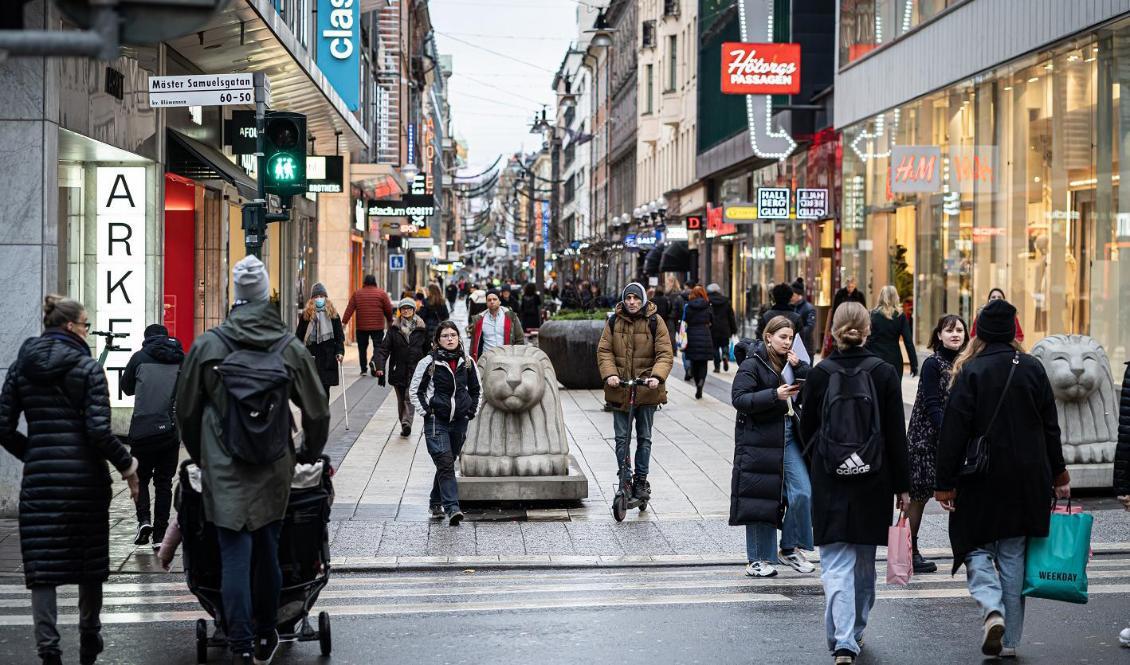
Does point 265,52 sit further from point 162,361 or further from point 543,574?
point 543,574

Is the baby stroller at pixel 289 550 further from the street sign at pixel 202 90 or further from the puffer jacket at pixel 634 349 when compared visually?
the street sign at pixel 202 90

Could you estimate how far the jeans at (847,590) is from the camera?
7152 millimetres

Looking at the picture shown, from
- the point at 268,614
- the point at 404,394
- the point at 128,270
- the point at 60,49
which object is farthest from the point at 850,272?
the point at 60,49

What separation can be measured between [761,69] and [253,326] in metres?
29.2

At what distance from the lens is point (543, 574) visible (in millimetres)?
9773

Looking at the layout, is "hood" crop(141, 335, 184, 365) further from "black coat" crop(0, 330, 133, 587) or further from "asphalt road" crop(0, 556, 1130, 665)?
"black coat" crop(0, 330, 133, 587)

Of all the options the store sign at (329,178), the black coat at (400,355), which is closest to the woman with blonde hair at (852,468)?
the black coat at (400,355)

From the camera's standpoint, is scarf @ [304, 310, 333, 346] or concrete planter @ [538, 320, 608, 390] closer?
scarf @ [304, 310, 333, 346]

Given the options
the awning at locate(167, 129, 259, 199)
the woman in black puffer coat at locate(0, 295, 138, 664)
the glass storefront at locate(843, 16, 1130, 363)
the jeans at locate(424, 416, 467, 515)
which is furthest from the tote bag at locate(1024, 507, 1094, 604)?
the glass storefront at locate(843, 16, 1130, 363)

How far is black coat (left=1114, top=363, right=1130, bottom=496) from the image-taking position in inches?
308

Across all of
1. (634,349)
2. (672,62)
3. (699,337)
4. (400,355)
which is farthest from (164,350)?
(672,62)

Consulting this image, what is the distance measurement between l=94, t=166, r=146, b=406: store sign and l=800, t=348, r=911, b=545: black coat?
33.0 feet

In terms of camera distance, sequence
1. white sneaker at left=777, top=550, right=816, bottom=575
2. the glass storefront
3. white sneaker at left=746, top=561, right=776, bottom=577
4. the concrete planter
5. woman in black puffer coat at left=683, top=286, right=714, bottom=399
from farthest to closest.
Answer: the concrete planter < woman in black puffer coat at left=683, top=286, right=714, bottom=399 < the glass storefront < white sneaker at left=777, top=550, right=816, bottom=575 < white sneaker at left=746, top=561, right=776, bottom=577

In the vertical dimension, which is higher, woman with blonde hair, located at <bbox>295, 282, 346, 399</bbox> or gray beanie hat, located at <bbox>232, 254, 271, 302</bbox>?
gray beanie hat, located at <bbox>232, 254, 271, 302</bbox>
